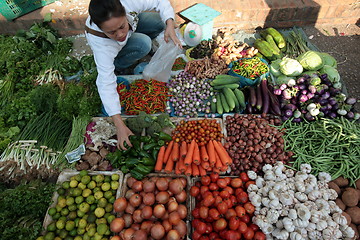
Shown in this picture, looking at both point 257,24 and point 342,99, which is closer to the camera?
point 342,99

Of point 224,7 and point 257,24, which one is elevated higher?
point 224,7

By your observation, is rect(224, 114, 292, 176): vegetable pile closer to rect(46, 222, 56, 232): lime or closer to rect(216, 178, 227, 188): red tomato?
rect(216, 178, 227, 188): red tomato

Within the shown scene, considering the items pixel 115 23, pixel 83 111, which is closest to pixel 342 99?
pixel 115 23

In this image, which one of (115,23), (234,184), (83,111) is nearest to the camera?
(115,23)

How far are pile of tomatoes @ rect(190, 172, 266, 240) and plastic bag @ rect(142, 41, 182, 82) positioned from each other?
6.21 ft

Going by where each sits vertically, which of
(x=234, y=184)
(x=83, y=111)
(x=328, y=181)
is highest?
(x=83, y=111)

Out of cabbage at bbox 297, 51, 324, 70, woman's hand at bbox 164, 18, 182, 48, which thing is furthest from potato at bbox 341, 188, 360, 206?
woman's hand at bbox 164, 18, 182, 48

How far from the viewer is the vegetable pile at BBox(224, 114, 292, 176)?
251 centimetres

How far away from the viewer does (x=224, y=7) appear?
4574 mm

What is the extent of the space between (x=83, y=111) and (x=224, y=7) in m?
3.69

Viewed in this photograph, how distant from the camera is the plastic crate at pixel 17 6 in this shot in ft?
14.0

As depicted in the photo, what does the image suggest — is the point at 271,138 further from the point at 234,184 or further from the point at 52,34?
the point at 52,34

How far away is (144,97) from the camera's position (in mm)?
3109

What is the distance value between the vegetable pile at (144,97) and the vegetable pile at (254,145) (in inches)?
44.1
